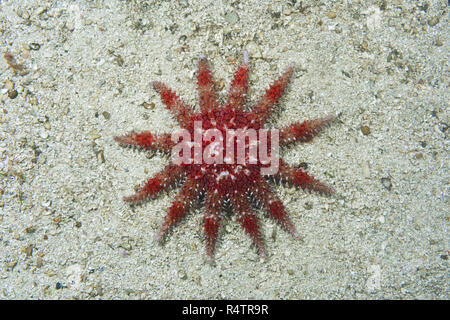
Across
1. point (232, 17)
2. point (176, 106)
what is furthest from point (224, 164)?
point (232, 17)

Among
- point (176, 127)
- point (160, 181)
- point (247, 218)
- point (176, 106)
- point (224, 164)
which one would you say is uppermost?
point (176, 106)

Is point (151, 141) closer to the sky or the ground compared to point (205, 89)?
closer to the ground

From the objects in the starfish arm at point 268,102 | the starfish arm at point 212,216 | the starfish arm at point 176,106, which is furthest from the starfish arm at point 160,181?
the starfish arm at point 268,102

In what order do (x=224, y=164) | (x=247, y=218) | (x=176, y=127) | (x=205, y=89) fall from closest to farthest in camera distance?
1. (x=224, y=164)
2. (x=247, y=218)
3. (x=205, y=89)
4. (x=176, y=127)

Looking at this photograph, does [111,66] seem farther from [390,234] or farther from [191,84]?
[390,234]

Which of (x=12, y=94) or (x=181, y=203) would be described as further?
(x=12, y=94)

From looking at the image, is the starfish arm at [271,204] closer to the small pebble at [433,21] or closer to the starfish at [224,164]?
the starfish at [224,164]

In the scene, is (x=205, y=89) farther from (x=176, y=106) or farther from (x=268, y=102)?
(x=268, y=102)
